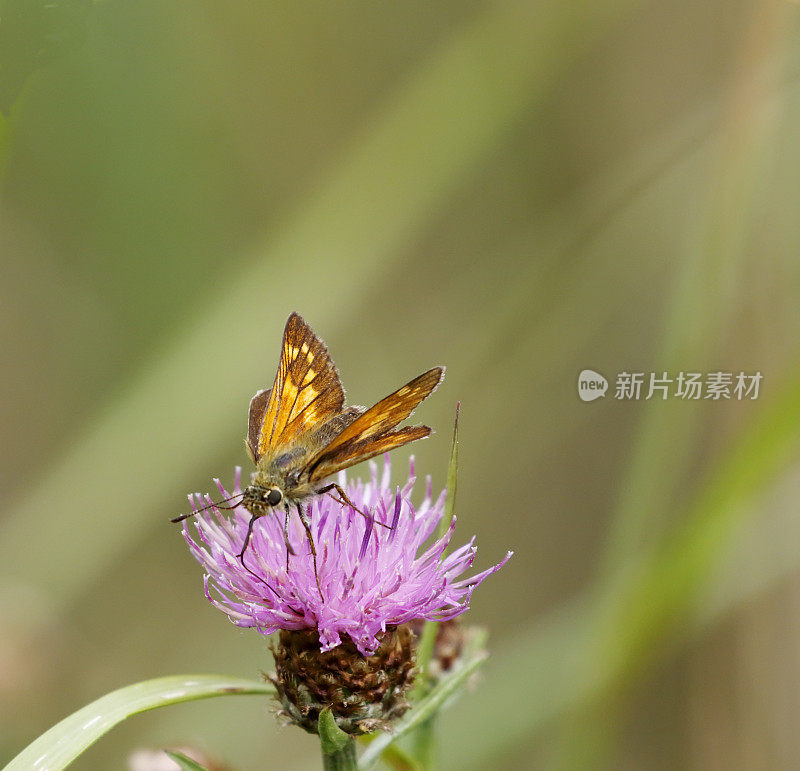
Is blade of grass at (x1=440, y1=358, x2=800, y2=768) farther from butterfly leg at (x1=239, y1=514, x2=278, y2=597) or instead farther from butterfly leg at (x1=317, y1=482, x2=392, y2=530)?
butterfly leg at (x1=239, y1=514, x2=278, y2=597)

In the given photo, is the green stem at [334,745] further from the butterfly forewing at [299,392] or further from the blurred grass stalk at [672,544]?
the blurred grass stalk at [672,544]

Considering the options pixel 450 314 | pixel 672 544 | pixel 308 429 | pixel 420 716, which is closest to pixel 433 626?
pixel 420 716

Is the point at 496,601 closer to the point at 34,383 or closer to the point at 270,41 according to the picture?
the point at 34,383

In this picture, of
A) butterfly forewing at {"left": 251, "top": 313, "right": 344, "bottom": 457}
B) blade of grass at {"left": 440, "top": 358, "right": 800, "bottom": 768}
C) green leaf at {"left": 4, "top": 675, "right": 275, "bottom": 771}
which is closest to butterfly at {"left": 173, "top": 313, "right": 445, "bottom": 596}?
butterfly forewing at {"left": 251, "top": 313, "right": 344, "bottom": 457}

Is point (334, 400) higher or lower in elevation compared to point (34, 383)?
lower

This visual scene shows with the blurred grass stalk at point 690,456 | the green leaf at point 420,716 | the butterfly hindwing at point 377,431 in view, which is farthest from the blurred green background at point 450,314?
the butterfly hindwing at point 377,431

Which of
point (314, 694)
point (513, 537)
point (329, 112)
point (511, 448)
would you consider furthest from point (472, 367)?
point (314, 694)

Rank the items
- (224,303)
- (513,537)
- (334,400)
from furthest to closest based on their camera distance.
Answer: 1. (513,537)
2. (224,303)
3. (334,400)
